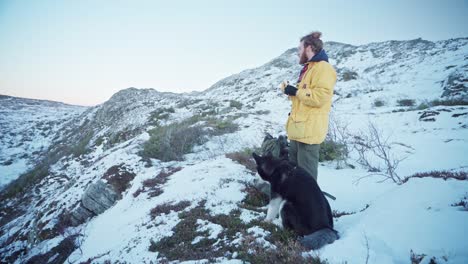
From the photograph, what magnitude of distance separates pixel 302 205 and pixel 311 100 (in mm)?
1712

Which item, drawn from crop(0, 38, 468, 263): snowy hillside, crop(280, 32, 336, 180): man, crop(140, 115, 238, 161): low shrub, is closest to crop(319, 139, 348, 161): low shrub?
crop(0, 38, 468, 263): snowy hillside

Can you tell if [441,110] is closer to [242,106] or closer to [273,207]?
[273,207]

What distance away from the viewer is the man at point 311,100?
4242 millimetres

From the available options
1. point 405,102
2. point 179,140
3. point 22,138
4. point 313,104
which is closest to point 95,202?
point 179,140

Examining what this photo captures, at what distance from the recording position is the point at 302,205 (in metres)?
4.06

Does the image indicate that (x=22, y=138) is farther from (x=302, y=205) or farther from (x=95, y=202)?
(x=302, y=205)

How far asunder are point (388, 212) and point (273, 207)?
1931 millimetres

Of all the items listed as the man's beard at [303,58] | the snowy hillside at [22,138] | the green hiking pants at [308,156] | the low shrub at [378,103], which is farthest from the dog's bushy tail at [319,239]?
the snowy hillside at [22,138]

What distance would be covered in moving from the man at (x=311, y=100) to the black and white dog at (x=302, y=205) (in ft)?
1.64

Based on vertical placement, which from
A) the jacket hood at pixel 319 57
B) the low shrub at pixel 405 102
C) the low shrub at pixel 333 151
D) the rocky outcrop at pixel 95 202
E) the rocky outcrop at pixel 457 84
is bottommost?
the rocky outcrop at pixel 95 202

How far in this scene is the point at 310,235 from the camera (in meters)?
3.73

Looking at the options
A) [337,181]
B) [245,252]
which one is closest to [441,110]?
[337,181]

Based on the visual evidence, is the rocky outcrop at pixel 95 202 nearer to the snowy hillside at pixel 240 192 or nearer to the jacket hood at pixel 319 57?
the snowy hillside at pixel 240 192

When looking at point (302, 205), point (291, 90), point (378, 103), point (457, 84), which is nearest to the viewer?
point (302, 205)
